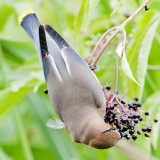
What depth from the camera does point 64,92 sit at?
3.34ft

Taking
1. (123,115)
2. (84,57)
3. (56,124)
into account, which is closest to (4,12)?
(84,57)

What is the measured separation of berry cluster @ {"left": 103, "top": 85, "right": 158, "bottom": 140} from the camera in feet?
3.34

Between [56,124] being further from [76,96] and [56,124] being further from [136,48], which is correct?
[136,48]

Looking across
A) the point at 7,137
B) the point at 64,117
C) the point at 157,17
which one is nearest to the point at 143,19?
the point at 157,17

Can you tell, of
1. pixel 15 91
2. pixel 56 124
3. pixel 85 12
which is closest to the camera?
pixel 85 12

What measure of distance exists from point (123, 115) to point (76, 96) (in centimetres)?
12

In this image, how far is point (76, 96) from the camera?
1.02 meters

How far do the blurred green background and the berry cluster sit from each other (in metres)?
0.04

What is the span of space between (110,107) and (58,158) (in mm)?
974

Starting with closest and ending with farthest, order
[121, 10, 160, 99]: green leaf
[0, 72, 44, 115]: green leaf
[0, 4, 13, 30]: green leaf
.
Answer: [121, 10, 160, 99]: green leaf
[0, 72, 44, 115]: green leaf
[0, 4, 13, 30]: green leaf

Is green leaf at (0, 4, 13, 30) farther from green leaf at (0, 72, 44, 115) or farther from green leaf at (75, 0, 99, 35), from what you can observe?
green leaf at (75, 0, 99, 35)

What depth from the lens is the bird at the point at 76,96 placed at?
3.30 ft

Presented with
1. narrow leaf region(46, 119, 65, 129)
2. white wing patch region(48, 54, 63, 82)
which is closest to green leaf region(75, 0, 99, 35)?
white wing patch region(48, 54, 63, 82)

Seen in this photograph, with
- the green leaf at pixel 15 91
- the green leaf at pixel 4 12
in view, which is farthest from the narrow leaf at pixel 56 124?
the green leaf at pixel 4 12
